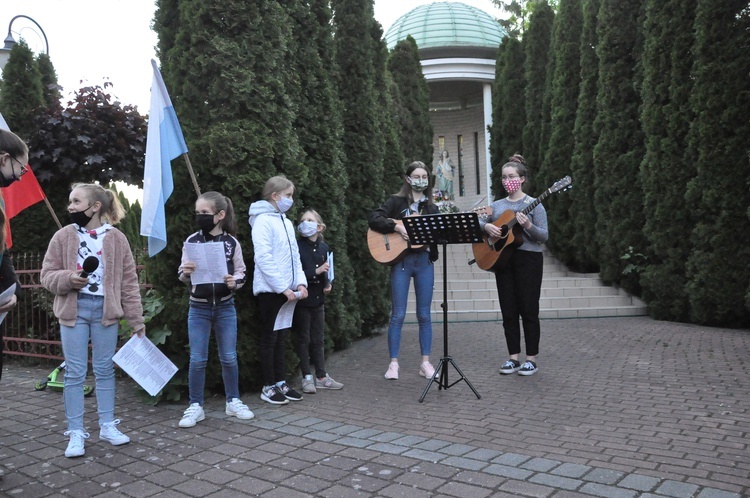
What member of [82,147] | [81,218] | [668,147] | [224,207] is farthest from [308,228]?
[668,147]

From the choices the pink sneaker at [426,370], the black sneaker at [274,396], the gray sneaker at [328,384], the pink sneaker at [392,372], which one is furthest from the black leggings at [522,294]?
the black sneaker at [274,396]

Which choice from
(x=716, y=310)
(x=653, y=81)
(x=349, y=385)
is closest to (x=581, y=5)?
(x=653, y=81)

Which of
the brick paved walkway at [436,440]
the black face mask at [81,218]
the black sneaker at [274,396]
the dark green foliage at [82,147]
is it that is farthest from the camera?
the dark green foliage at [82,147]

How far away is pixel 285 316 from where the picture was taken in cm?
543

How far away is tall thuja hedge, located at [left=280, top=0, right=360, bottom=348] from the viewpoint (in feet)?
23.2

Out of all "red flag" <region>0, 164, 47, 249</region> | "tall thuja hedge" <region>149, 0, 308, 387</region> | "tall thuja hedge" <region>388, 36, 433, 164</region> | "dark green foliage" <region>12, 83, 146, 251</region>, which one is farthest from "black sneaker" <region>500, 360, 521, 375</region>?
"tall thuja hedge" <region>388, 36, 433, 164</region>

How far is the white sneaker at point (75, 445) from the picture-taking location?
410 centimetres

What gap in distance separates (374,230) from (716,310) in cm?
601

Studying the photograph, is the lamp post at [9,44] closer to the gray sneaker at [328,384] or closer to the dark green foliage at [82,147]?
the dark green foliage at [82,147]

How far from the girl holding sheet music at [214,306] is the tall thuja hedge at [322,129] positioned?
64.3 inches

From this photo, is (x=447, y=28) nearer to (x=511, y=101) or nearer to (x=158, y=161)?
(x=511, y=101)

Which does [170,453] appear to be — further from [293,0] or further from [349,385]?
[293,0]

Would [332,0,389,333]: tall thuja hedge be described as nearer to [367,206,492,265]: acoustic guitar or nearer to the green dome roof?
[367,206,492,265]: acoustic guitar

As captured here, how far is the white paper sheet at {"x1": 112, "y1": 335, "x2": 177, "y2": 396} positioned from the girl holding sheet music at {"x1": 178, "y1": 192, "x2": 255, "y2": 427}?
32 centimetres
